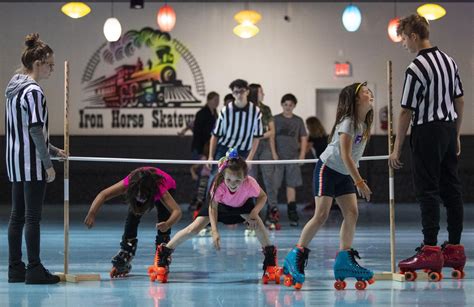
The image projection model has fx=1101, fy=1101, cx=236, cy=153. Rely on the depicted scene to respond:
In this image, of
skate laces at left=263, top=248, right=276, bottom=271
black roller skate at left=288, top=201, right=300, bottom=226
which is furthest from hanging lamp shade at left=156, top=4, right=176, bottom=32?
skate laces at left=263, top=248, right=276, bottom=271

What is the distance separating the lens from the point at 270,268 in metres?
7.21

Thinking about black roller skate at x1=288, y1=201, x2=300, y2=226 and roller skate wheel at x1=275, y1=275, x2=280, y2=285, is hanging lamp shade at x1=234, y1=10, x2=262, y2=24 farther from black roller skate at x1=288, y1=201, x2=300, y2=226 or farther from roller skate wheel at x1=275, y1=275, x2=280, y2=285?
roller skate wheel at x1=275, y1=275, x2=280, y2=285

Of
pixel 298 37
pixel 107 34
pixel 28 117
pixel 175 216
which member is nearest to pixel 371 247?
pixel 175 216

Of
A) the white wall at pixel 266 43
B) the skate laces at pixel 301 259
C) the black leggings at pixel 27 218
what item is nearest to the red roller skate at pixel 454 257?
the skate laces at pixel 301 259

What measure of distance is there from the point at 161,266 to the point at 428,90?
2092 millimetres

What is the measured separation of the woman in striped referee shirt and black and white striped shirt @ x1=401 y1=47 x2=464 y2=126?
2.33 meters

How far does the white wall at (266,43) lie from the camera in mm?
18438

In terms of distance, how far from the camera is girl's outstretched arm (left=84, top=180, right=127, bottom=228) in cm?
719

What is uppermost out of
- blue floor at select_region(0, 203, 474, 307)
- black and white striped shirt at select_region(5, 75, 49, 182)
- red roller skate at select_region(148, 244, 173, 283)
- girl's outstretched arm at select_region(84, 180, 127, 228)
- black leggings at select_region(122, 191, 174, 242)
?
black and white striped shirt at select_region(5, 75, 49, 182)

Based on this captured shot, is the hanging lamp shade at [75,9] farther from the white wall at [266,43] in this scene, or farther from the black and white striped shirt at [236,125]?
the black and white striped shirt at [236,125]

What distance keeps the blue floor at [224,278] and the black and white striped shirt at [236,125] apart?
38.2 inches

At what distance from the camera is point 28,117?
23.0ft

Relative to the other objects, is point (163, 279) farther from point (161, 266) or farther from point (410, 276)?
point (410, 276)

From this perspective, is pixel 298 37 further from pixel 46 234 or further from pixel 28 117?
pixel 28 117
